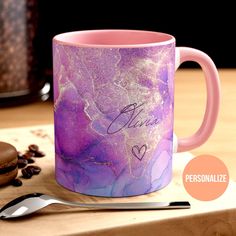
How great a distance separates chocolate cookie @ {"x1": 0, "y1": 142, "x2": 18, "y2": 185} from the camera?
0.57 meters

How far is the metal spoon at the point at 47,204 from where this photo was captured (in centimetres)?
52

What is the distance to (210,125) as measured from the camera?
0.60m

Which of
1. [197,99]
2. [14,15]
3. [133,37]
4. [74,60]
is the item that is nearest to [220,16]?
[197,99]

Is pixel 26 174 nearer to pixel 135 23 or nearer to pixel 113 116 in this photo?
pixel 113 116

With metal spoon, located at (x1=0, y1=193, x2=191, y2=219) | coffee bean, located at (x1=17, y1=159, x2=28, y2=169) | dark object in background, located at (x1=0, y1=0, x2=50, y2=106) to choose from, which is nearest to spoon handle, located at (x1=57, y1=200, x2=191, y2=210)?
metal spoon, located at (x1=0, y1=193, x2=191, y2=219)

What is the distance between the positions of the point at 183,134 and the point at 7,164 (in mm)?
312

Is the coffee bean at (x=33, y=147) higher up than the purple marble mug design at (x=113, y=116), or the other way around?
the purple marble mug design at (x=113, y=116)

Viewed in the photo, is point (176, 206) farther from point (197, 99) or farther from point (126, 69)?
point (197, 99)

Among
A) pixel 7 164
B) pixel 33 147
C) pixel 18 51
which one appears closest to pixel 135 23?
pixel 18 51

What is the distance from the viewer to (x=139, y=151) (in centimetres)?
55

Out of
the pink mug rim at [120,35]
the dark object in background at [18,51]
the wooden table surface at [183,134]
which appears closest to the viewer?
the wooden table surface at [183,134]

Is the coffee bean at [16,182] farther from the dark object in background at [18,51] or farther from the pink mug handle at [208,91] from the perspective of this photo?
the dark object in background at [18,51]

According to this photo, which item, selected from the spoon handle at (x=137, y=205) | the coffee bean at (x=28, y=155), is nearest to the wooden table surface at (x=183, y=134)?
the spoon handle at (x=137, y=205)

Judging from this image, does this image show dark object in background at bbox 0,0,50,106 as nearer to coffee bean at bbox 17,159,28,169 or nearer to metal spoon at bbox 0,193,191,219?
coffee bean at bbox 17,159,28,169
